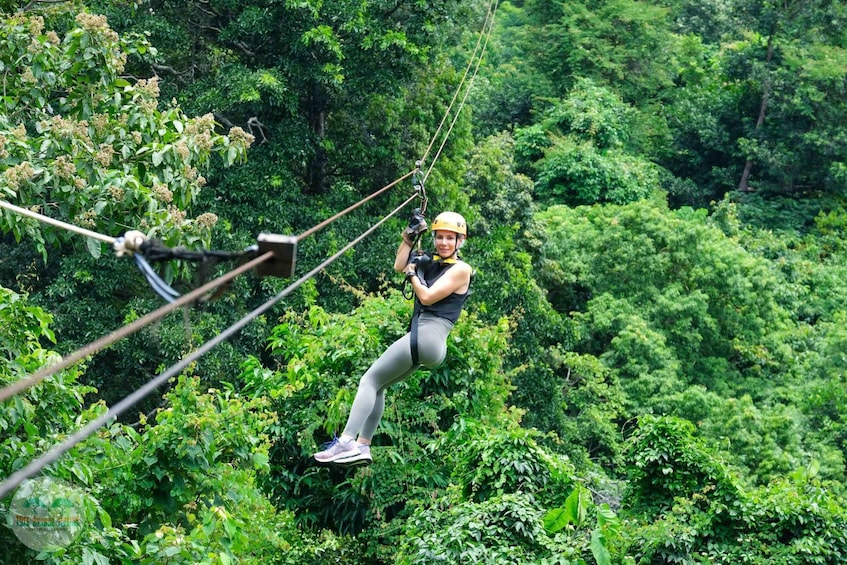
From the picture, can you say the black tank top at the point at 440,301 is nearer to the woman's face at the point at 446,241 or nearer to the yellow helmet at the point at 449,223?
the woman's face at the point at 446,241

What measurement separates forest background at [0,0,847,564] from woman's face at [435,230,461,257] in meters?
1.31

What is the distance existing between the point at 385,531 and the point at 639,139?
20.0 m

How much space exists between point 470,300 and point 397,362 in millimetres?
9619

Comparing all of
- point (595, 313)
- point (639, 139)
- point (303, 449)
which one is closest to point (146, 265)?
point (303, 449)

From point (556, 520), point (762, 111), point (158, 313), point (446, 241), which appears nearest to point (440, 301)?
point (446, 241)

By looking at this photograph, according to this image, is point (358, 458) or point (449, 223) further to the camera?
point (358, 458)

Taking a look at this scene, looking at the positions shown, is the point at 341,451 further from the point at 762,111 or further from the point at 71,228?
the point at 762,111

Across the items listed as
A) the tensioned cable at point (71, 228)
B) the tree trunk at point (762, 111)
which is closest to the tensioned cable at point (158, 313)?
the tensioned cable at point (71, 228)

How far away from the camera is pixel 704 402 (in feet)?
56.9

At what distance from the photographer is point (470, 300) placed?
51.3ft

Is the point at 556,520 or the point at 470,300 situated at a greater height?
the point at 556,520

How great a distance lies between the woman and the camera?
19.5 ft

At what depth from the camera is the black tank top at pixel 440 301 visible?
19.9 ft

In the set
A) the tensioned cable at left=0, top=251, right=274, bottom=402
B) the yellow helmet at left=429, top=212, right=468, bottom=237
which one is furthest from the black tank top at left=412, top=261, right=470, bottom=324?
the tensioned cable at left=0, top=251, right=274, bottom=402
